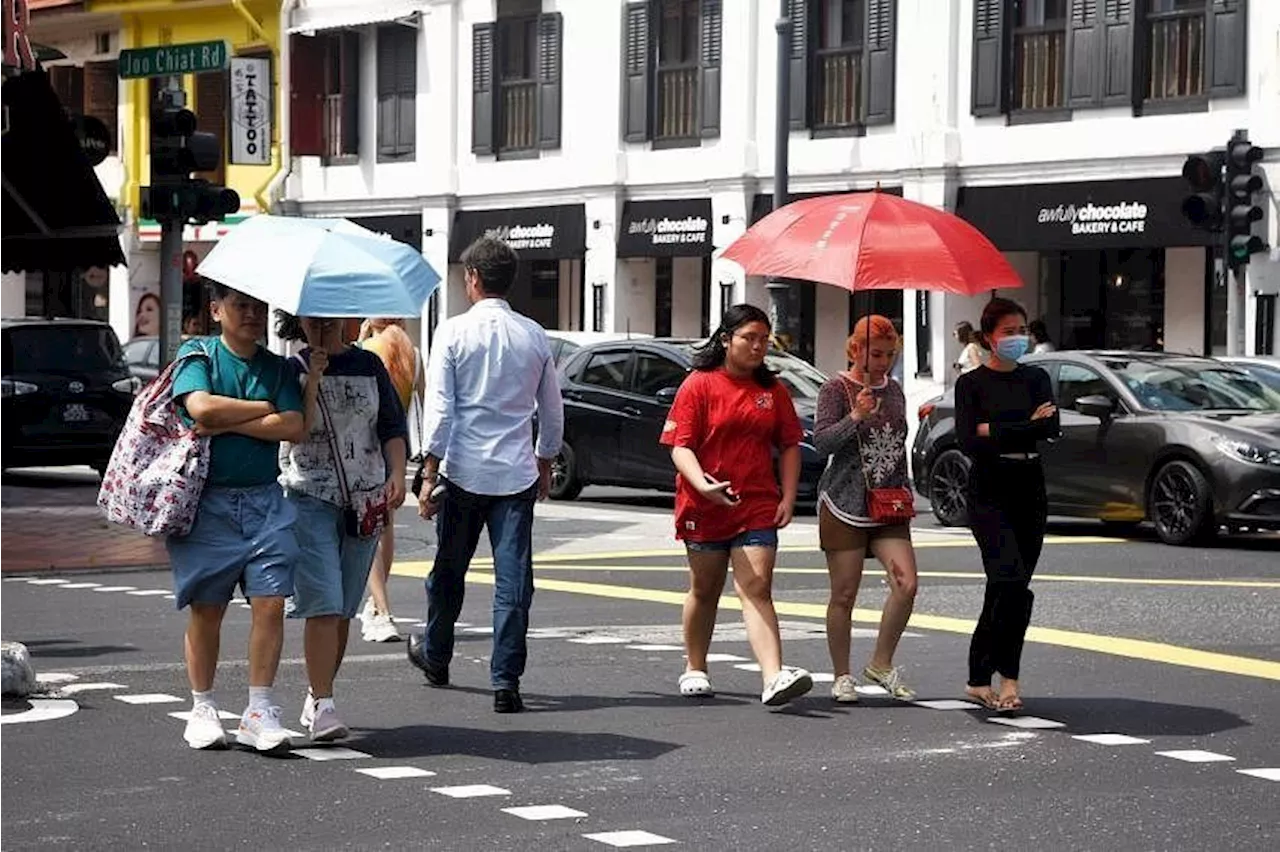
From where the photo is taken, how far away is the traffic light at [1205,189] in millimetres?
27781

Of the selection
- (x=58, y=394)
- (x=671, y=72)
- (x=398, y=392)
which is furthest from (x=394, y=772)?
(x=671, y=72)

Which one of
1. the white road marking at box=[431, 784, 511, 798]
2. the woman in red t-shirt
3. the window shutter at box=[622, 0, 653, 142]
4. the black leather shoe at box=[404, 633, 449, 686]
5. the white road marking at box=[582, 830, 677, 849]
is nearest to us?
the white road marking at box=[582, 830, 677, 849]

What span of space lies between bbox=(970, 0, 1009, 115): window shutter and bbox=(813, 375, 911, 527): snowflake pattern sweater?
905 inches

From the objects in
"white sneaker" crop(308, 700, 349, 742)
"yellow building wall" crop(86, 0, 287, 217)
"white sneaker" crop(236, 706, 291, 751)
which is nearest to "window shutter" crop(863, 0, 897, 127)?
"yellow building wall" crop(86, 0, 287, 217)

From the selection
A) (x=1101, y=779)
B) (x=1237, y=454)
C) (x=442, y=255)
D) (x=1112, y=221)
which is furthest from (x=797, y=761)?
(x=442, y=255)

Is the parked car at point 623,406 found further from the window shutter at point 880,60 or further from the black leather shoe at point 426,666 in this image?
the black leather shoe at point 426,666

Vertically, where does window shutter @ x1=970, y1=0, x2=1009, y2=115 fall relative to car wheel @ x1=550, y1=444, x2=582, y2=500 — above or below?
above

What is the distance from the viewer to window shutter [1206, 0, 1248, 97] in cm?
3189

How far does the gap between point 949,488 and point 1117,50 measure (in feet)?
37.9

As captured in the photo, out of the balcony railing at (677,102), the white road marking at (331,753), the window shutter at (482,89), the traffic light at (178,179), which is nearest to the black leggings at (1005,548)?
the white road marking at (331,753)

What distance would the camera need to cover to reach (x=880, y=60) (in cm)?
3619

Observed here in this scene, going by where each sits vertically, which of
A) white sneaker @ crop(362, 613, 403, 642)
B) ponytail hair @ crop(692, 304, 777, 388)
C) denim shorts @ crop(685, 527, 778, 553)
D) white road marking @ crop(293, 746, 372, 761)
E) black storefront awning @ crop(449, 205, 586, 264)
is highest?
black storefront awning @ crop(449, 205, 586, 264)

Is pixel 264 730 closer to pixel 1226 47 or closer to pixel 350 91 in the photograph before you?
pixel 1226 47

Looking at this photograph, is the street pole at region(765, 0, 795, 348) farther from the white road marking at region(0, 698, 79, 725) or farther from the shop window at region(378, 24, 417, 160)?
the white road marking at region(0, 698, 79, 725)
